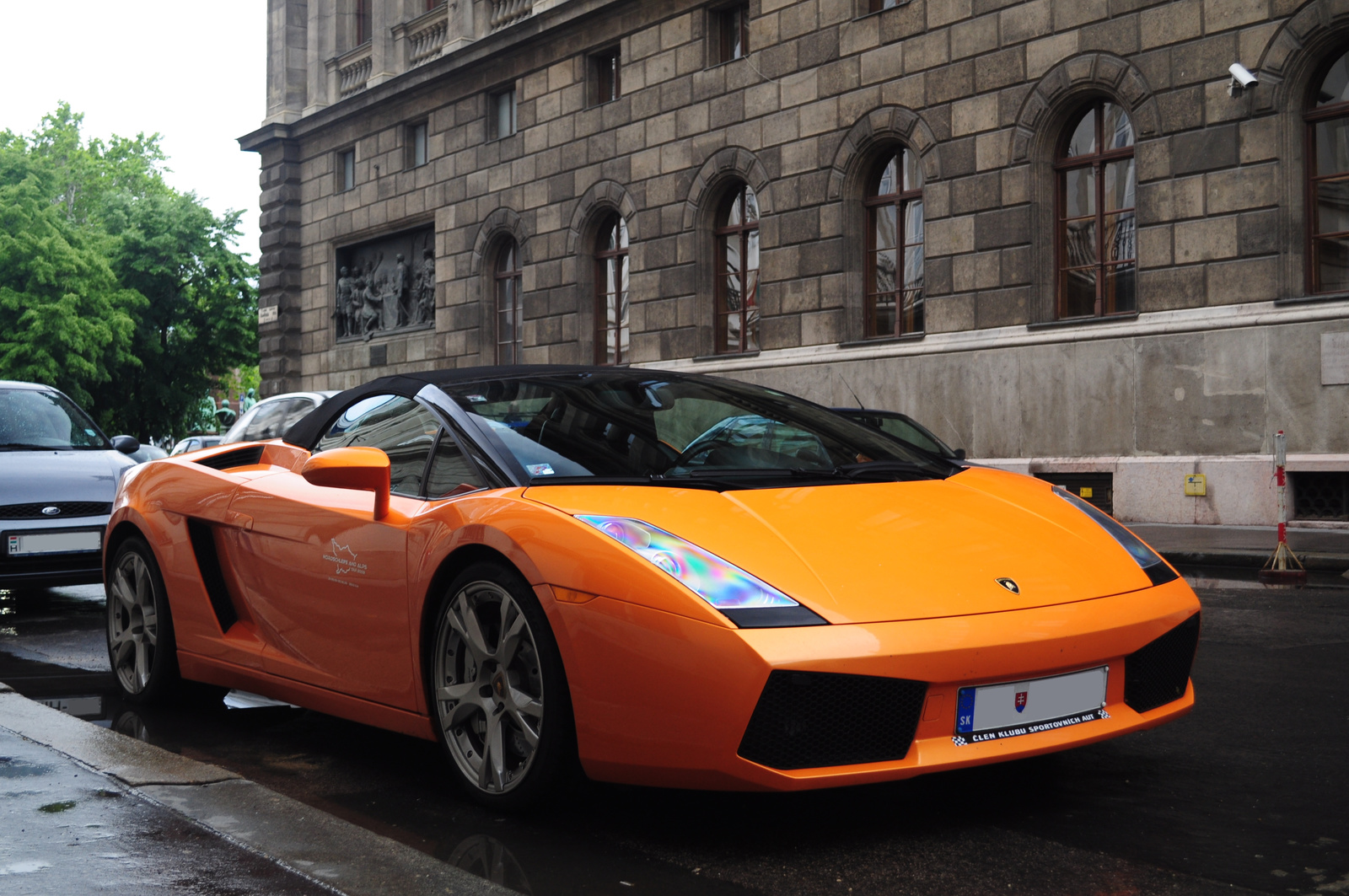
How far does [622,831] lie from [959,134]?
1617cm

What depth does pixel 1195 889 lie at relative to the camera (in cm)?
298

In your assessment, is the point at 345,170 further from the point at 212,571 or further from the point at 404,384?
the point at 404,384

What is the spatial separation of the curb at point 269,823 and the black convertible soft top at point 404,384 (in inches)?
48.4

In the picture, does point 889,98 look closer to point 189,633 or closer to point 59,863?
point 189,633

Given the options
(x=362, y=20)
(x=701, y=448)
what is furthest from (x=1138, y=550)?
(x=362, y=20)

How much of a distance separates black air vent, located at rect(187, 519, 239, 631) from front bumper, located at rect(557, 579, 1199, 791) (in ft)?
6.88

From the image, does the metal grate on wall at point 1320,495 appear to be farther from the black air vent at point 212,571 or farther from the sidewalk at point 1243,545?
the black air vent at point 212,571

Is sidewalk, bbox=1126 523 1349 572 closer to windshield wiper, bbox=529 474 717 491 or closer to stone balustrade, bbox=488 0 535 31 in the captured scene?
windshield wiper, bbox=529 474 717 491

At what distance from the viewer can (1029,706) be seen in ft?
11.0

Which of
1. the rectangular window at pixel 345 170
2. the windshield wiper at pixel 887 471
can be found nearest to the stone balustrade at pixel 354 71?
the rectangular window at pixel 345 170

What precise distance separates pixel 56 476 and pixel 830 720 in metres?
7.33

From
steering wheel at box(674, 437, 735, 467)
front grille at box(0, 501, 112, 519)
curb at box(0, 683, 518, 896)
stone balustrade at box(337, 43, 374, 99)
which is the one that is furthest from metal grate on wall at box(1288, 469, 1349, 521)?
stone balustrade at box(337, 43, 374, 99)

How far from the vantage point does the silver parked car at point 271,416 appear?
1378 centimetres

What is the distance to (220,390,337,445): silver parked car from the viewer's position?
13.8 meters
